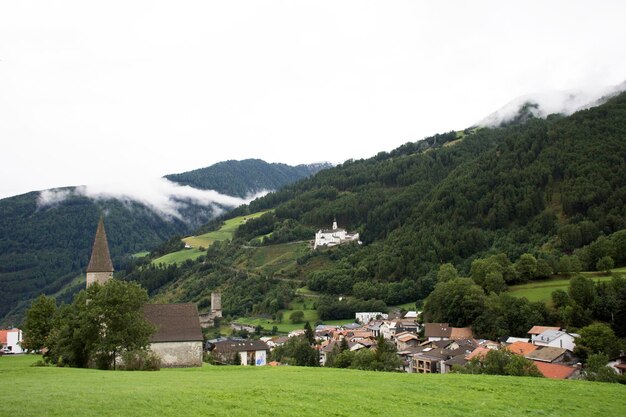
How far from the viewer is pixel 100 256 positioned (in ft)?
174

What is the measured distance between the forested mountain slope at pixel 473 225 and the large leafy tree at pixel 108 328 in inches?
3007

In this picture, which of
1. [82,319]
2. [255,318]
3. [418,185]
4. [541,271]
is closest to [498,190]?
[418,185]

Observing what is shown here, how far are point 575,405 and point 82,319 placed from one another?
31.3 m

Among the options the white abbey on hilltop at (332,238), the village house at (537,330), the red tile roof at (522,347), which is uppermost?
the white abbey on hilltop at (332,238)

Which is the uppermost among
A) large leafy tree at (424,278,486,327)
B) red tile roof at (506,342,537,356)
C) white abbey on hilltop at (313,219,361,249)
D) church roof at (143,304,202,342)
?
white abbey on hilltop at (313,219,361,249)

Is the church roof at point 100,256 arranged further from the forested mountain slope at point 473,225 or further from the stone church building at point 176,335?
the forested mountain slope at point 473,225

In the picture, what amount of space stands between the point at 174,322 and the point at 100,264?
10.6 metres

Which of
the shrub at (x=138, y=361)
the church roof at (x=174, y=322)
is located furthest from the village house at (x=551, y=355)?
the shrub at (x=138, y=361)

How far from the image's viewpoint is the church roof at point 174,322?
4684cm

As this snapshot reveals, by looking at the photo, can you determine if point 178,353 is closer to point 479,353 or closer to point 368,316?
point 479,353

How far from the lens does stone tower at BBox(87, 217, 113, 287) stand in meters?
52.4

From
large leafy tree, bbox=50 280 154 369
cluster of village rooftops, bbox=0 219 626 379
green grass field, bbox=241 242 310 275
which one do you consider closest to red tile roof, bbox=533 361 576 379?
cluster of village rooftops, bbox=0 219 626 379

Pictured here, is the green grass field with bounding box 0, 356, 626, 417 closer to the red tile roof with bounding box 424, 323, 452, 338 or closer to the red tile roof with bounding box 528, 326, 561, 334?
the red tile roof with bounding box 528, 326, 561, 334

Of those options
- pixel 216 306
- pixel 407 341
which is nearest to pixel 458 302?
pixel 407 341
